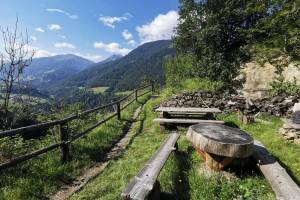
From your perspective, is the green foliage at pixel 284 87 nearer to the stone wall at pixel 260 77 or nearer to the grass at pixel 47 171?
the stone wall at pixel 260 77

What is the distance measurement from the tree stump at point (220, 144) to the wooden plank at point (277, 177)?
47 centimetres

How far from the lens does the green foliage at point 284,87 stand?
45.3 ft

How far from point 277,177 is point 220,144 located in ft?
4.24

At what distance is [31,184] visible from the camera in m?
6.30

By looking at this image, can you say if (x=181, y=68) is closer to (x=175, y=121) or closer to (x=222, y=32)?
(x=222, y=32)

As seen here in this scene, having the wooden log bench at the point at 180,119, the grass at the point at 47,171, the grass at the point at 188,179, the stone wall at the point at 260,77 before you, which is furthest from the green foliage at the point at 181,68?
the grass at the point at 47,171

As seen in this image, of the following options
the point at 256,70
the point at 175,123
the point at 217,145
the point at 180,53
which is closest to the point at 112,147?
the point at 175,123

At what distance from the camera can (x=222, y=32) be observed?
20.6 metres

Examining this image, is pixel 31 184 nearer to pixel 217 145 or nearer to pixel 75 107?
pixel 217 145

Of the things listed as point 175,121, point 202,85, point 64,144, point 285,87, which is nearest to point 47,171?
point 64,144

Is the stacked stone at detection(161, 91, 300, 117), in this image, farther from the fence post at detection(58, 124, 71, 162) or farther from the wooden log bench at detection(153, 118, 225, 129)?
the fence post at detection(58, 124, 71, 162)

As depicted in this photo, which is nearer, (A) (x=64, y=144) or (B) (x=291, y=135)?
(A) (x=64, y=144)

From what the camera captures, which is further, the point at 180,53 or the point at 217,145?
the point at 180,53

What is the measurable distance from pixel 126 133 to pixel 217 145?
24.4 feet
